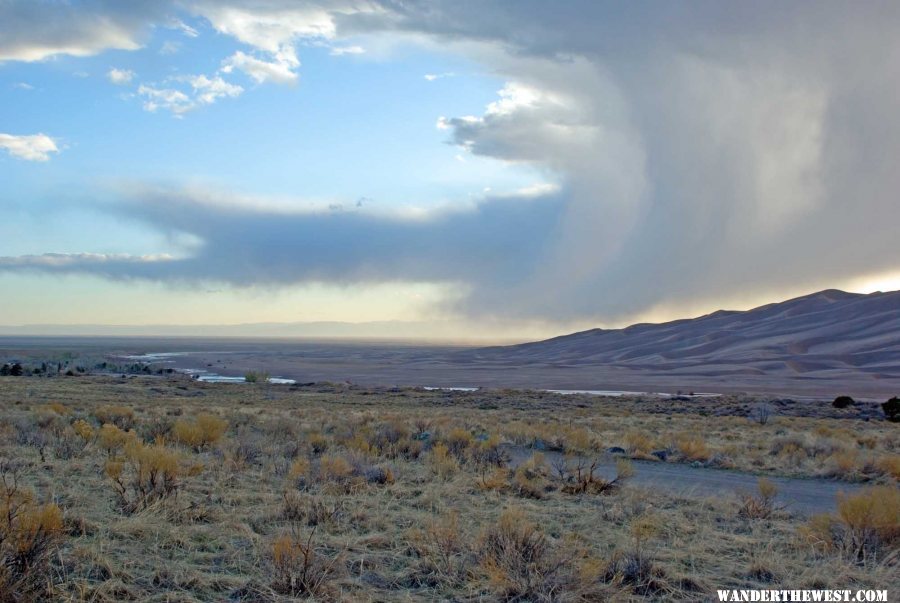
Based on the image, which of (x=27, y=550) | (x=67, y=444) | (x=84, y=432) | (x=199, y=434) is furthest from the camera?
(x=199, y=434)

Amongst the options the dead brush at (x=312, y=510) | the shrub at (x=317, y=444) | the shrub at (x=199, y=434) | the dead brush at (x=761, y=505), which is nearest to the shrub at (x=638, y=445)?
the dead brush at (x=761, y=505)

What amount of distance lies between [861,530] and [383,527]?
530 centimetres

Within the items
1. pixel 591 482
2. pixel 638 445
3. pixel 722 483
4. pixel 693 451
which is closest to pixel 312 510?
pixel 591 482

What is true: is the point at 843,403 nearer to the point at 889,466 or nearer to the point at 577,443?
the point at 889,466

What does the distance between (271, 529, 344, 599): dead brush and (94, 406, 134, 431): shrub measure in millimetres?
12914

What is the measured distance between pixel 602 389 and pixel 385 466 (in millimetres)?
52429

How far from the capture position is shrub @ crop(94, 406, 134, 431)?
1786 centimetres

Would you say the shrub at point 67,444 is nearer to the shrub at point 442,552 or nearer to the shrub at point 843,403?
the shrub at point 442,552

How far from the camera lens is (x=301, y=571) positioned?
5.88 meters

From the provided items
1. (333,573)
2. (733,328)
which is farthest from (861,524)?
(733,328)

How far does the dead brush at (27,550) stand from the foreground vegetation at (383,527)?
0.02m

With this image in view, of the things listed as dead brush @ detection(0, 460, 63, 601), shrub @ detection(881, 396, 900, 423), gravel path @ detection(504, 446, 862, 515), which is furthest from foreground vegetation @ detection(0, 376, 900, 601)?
shrub @ detection(881, 396, 900, 423)

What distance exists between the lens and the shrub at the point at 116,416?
1786 cm

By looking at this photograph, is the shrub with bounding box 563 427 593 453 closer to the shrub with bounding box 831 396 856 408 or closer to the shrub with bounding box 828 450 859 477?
the shrub with bounding box 828 450 859 477
